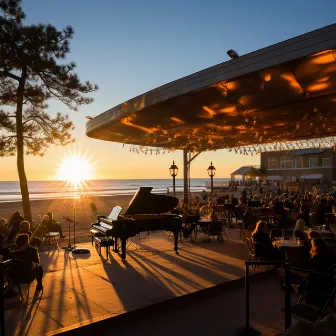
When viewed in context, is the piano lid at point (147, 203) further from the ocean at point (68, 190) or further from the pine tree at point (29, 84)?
the ocean at point (68, 190)

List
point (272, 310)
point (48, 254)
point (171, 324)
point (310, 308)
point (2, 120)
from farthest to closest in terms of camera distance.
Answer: point (2, 120) → point (48, 254) → point (272, 310) → point (171, 324) → point (310, 308)

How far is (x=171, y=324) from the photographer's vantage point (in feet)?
17.8

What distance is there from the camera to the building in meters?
49.4

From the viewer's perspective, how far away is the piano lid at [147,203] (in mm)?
10562

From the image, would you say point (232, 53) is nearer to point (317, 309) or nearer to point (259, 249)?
point (259, 249)

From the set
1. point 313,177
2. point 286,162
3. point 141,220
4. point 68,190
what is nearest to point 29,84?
point 141,220

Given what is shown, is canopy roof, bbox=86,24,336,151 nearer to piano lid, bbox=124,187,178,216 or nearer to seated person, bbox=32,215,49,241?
piano lid, bbox=124,187,178,216

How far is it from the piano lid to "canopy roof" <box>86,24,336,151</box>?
2.49m

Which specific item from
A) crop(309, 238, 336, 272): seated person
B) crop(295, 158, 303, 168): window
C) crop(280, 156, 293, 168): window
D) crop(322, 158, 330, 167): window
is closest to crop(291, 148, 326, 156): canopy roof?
crop(295, 158, 303, 168): window

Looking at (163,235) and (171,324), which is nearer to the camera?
(171,324)

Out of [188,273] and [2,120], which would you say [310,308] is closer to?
[188,273]

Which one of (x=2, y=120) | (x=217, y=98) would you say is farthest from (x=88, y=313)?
(x=2, y=120)

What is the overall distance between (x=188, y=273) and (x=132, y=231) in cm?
222

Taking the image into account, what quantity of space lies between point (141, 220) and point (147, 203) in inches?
44.4
